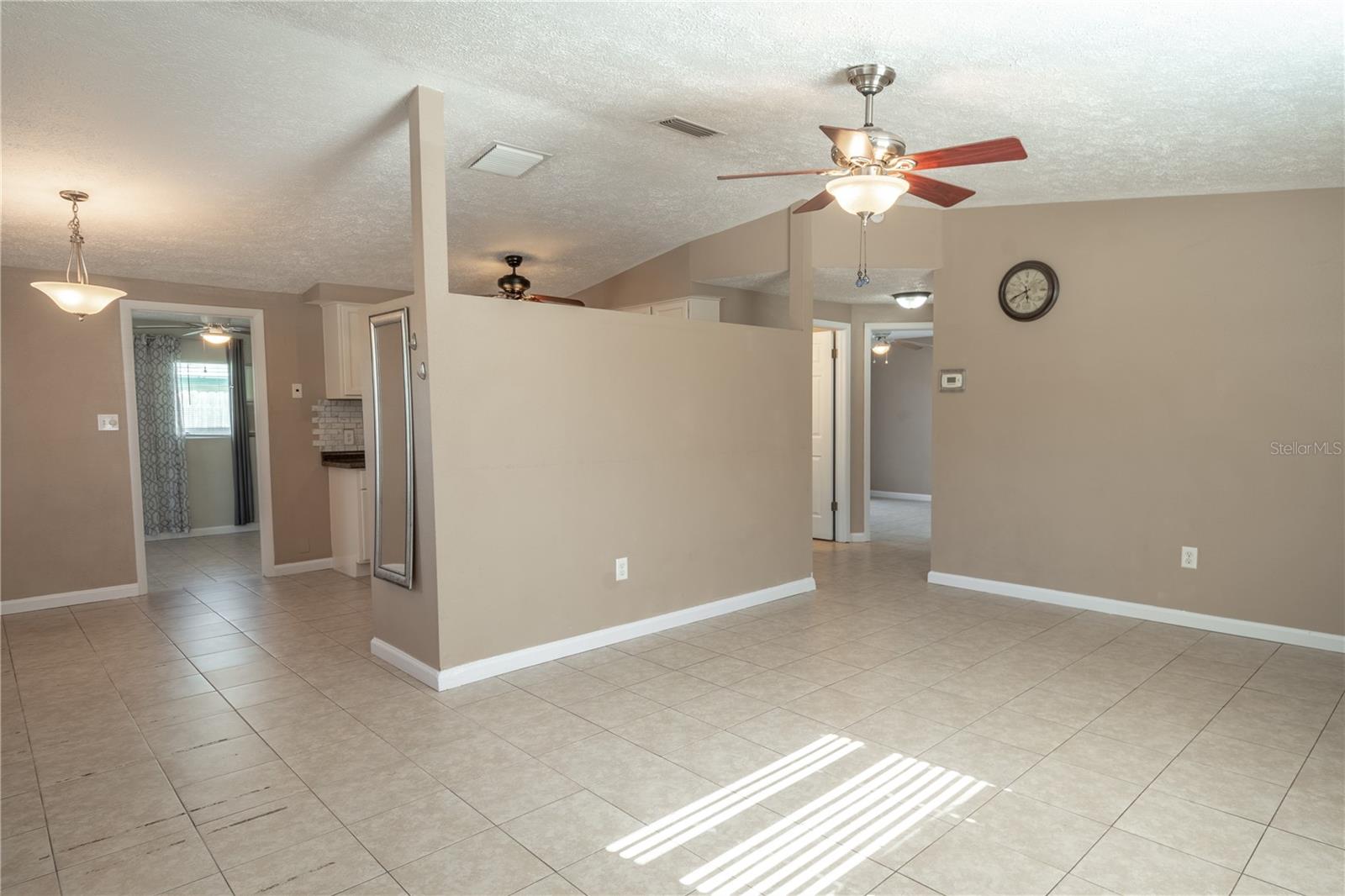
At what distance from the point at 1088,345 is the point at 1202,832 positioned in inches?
121

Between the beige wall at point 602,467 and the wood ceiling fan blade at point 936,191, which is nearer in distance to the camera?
the wood ceiling fan blade at point 936,191

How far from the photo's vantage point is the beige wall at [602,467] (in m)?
3.38

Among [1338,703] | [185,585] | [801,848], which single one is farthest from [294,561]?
[1338,703]

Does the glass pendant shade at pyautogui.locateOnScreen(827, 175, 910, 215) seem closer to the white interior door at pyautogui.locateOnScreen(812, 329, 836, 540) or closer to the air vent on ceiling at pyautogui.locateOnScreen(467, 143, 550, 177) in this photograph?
the air vent on ceiling at pyautogui.locateOnScreen(467, 143, 550, 177)

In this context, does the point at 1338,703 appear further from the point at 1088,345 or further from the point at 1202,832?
the point at 1088,345

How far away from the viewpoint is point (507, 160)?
155 inches

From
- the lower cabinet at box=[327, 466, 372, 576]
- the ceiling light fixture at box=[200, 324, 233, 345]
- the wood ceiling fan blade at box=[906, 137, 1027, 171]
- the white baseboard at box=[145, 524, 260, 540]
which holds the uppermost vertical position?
the wood ceiling fan blade at box=[906, 137, 1027, 171]

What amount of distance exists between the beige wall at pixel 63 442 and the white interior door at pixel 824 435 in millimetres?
4841

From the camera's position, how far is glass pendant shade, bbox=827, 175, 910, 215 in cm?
279

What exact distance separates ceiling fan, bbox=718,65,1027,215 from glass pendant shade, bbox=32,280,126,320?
11.8ft

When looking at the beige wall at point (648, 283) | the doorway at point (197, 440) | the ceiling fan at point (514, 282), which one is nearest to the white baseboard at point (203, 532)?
the doorway at point (197, 440)

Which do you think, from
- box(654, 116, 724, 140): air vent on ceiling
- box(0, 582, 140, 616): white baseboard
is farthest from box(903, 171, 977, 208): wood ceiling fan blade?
box(0, 582, 140, 616): white baseboard

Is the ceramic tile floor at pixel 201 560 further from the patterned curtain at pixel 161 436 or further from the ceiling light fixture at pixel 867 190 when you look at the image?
the ceiling light fixture at pixel 867 190

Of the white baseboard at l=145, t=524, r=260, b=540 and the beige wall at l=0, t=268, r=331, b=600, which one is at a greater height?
the beige wall at l=0, t=268, r=331, b=600
